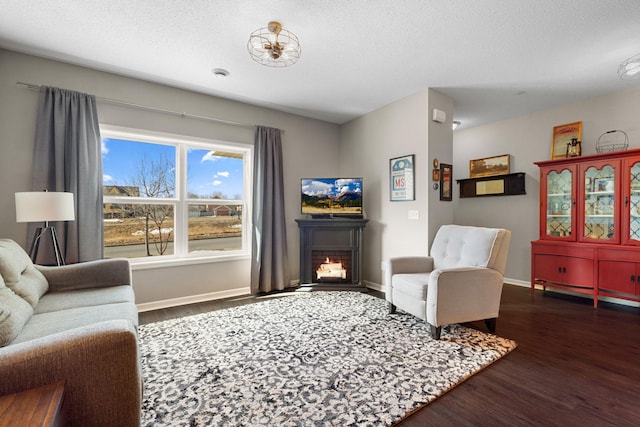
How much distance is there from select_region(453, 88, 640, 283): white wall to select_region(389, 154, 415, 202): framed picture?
1858mm

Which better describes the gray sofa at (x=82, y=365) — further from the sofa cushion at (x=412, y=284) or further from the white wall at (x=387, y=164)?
the white wall at (x=387, y=164)

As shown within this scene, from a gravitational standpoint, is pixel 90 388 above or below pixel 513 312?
above

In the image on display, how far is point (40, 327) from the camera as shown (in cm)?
149

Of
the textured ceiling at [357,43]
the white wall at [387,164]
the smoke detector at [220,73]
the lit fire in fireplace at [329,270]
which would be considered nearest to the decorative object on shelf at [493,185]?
the textured ceiling at [357,43]

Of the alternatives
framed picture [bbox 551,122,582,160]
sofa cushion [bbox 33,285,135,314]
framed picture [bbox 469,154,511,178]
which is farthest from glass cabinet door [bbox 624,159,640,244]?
sofa cushion [bbox 33,285,135,314]

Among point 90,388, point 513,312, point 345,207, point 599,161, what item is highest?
point 599,161

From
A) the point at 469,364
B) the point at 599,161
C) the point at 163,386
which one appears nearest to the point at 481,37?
the point at 599,161

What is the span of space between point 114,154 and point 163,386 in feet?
8.62

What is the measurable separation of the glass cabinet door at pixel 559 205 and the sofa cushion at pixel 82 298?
15.3 feet

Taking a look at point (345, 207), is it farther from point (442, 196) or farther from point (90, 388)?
point (90, 388)

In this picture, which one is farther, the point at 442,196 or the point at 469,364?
the point at 442,196

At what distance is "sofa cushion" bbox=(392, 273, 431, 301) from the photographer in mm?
2519

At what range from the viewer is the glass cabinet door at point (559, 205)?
3.56 m

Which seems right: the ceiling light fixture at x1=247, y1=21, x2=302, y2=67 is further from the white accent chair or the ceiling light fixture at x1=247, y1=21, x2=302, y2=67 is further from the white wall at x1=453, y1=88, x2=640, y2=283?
the white wall at x1=453, y1=88, x2=640, y2=283
